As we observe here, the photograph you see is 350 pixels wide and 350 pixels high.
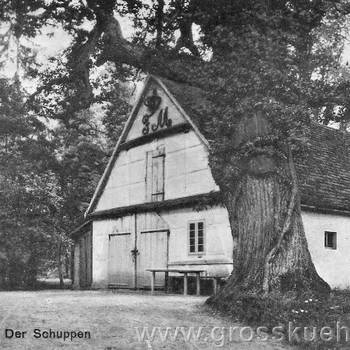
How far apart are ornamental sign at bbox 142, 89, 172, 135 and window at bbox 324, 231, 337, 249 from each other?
21.2 feet

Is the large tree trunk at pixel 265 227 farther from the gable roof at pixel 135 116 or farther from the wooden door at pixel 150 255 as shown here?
the wooden door at pixel 150 255

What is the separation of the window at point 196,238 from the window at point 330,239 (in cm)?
412

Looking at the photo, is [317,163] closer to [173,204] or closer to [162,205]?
[173,204]

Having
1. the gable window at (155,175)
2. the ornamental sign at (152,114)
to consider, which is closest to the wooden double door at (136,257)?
the gable window at (155,175)

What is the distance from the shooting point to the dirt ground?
7.96 m

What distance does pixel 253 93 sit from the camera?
11883 millimetres

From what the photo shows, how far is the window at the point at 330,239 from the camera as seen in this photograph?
62.3ft

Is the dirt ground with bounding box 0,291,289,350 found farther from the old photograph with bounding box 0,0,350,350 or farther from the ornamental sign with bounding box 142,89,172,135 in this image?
the ornamental sign with bounding box 142,89,172,135

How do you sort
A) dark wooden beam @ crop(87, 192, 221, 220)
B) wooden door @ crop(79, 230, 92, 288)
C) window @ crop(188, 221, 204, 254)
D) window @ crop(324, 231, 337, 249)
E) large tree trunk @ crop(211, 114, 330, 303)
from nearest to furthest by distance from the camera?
large tree trunk @ crop(211, 114, 330, 303), dark wooden beam @ crop(87, 192, 221, 220), window @ crop(188, 221, 204, 254), window @ crop(324, 231, 337, 249), wooden door @ crop(79, 230, 92, 288)

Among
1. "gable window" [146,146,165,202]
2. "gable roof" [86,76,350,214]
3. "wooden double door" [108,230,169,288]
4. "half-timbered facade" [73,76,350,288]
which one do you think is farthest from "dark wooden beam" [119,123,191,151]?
"wooden double door" [108,230,169,288]

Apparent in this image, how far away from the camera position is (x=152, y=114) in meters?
20.7

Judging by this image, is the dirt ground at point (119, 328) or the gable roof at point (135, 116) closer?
the dirt ground at point (119, 328)

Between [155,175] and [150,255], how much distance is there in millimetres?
2835

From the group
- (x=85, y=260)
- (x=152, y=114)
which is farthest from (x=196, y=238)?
(x=85, y=260)
